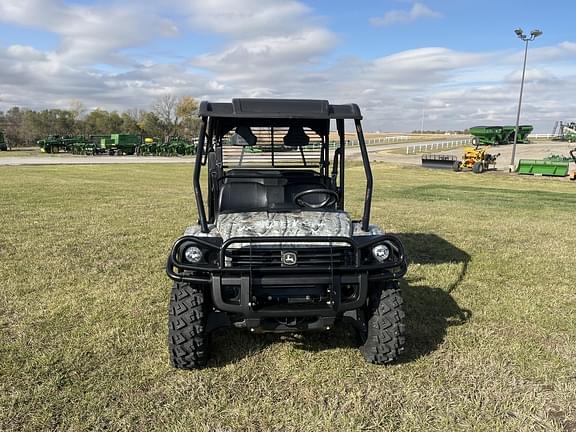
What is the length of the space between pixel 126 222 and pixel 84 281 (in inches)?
146

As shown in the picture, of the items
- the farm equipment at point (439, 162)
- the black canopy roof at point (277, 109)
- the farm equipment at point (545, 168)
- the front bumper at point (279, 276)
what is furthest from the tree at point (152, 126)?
the front bumper at point (279, 276)

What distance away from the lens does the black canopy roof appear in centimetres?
345

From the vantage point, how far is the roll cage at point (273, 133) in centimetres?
347

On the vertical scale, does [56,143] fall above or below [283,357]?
above

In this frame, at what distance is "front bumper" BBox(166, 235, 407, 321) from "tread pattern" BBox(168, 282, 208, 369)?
0.16 m

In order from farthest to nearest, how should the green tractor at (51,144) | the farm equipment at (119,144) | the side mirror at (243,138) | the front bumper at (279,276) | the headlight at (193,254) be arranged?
the green tractor at (51,144) < the farm equipment at (119,144) < the side mirror at (243,138) < the headlight at (193,254) < the front bumper at (279,276)

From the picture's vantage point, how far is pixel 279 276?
3062 mm

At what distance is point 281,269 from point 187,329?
0.78 m

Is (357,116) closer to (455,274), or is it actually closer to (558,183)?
(455,274)

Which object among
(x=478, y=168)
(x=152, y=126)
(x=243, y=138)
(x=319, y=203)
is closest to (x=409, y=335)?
(x=319, y=203)

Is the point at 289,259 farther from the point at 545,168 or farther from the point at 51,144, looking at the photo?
the point at 51,144

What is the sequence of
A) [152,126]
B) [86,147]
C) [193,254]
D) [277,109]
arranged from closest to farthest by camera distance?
[193,254]
[277,109]
[86,147]
[152,126]

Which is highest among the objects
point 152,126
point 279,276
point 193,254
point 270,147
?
point 152,126

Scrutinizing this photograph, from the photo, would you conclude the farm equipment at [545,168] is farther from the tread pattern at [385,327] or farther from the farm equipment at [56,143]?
the farm equipment at [56,143]
